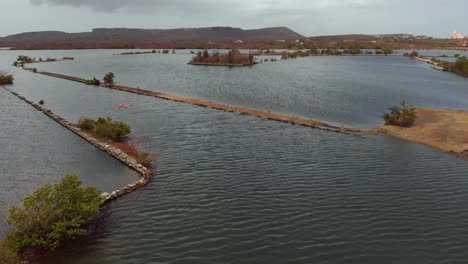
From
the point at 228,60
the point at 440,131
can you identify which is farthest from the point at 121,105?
the point at 228,60

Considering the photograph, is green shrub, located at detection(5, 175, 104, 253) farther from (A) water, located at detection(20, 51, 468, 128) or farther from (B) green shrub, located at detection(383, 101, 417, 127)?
(B) green shrub, located at detection(383, 101, 417, 127)

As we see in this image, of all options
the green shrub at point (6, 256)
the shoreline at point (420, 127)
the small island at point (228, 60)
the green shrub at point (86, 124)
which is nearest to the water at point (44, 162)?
the green shrub at point (86, 124)

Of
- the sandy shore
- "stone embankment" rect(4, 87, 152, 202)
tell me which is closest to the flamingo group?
"stone embankment" rect(4, 87, 152, 202)

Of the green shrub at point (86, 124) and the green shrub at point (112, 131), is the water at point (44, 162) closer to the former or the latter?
the green shrub at point (86, 124)

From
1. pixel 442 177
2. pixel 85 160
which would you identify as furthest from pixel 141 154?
pixel 442 177

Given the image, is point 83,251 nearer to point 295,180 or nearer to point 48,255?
point 48,255

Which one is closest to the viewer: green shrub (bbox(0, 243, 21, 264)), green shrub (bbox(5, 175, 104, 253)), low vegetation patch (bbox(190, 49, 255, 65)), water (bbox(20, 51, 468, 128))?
green shrub (bbox(0, 243, 21, 264))

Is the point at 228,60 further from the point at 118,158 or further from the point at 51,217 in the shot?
the point at 51,217
